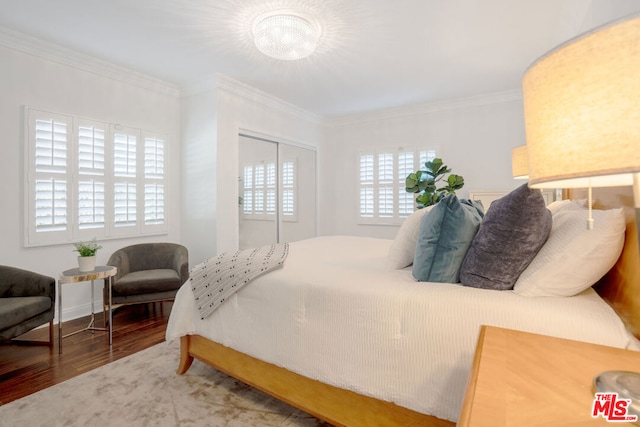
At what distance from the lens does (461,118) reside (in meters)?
4.70

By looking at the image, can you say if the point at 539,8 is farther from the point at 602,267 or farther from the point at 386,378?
the point at 386,378

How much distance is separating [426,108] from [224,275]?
4.19 metres

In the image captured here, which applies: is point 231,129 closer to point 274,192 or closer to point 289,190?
point 274,192

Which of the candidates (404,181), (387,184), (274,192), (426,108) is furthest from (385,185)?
(274,192)

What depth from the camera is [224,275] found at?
6.45ft

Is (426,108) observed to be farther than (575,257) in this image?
Yes

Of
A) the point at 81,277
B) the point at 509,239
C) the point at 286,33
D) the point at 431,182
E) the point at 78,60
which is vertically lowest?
the point at 81,277

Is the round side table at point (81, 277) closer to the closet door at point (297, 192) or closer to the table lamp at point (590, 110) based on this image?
the closet door at point (297, 192)

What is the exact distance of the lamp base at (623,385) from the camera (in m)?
0.57

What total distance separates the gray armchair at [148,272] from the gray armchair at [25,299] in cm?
55

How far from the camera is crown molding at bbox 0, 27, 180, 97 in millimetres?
2818

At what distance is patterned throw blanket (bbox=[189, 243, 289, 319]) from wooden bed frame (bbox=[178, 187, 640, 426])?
0.94 ft

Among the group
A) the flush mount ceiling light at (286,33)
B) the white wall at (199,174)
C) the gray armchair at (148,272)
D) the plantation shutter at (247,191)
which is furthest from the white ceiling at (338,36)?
the gray armchair at (148,272)

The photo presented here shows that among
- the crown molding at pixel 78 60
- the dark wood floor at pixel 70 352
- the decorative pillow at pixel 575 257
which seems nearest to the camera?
the decorative pillow at pixel 575 257
